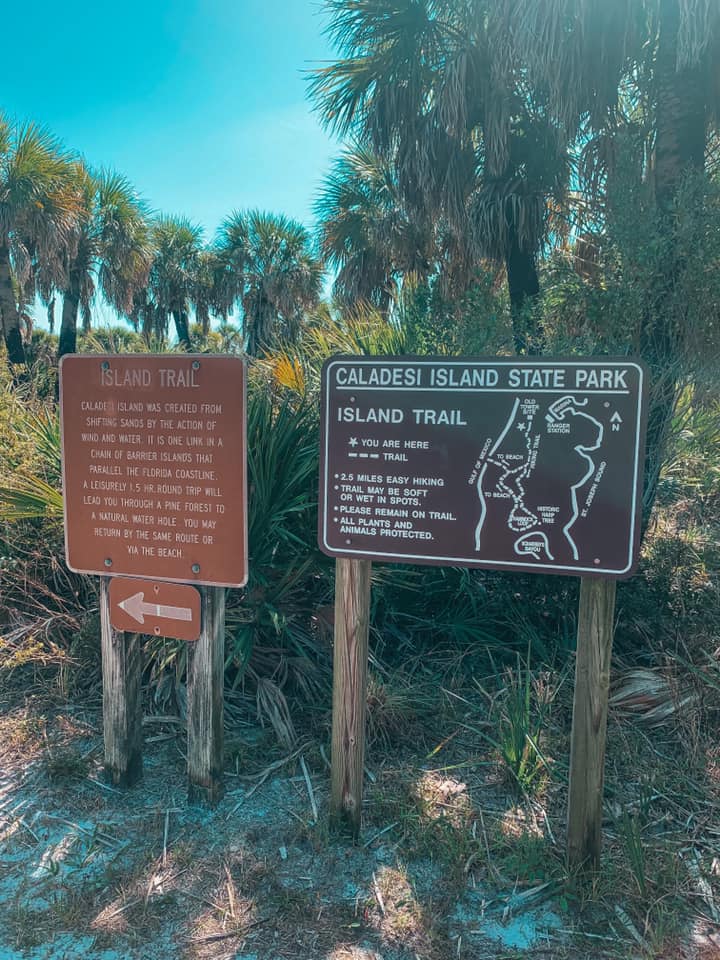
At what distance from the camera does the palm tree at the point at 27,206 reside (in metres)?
15.3

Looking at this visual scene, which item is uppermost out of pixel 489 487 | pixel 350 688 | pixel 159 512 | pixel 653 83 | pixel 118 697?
pixel 653 83

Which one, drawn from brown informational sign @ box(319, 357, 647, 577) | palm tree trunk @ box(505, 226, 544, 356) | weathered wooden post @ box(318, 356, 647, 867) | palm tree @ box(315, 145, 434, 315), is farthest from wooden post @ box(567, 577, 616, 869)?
palm tree @ box(315, 145, 434, 315)

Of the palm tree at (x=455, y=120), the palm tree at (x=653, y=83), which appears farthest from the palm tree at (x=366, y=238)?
the palm tree at (x=653, y=83)

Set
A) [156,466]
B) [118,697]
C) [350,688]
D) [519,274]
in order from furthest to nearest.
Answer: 1. [519,274]
2. [118,697]
3. [156,466]
4. [350,688]

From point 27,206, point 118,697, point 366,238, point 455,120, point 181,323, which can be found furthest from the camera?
point 181,323

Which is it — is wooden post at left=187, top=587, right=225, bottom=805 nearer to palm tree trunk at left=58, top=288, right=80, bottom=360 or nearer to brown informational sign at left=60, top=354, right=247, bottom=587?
brown informational sign at left=60, top=354, right=247, bottom=587

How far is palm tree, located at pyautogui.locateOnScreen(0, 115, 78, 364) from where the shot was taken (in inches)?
603

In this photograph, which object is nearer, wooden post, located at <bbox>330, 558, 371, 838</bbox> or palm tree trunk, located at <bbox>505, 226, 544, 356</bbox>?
wooden post, located at <bbox>330, 558, 371, 838</bbox>

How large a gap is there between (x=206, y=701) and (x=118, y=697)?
1.46ft

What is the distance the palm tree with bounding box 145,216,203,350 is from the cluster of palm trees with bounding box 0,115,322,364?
1.6 inches

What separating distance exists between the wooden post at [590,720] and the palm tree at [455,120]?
5.50 metres

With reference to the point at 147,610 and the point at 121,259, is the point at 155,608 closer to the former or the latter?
the point at 147,610

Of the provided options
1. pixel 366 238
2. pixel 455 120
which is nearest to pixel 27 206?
pixel 366 238

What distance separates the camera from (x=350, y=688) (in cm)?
268
